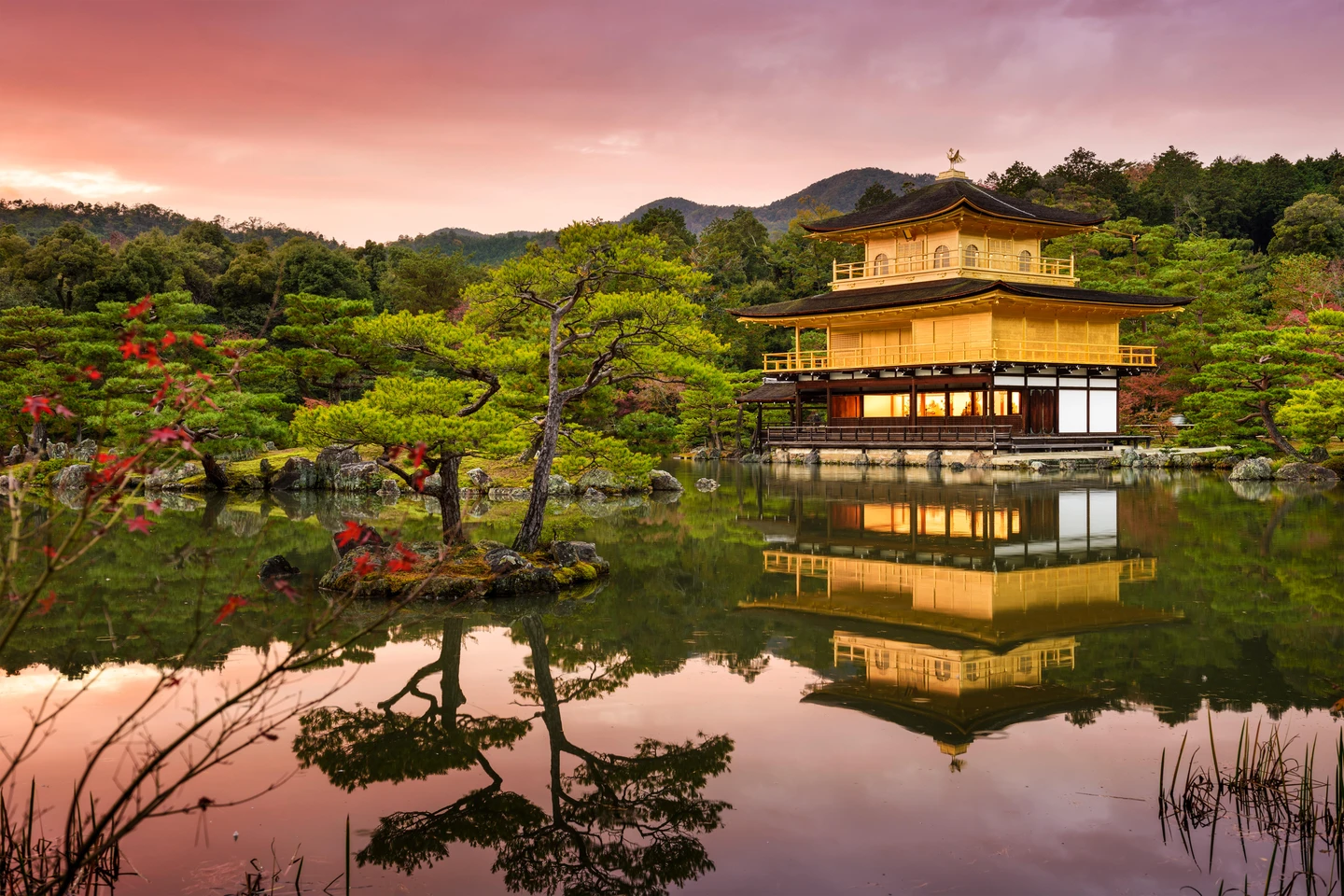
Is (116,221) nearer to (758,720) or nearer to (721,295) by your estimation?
(721,295)

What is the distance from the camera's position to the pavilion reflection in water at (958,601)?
7801 mm

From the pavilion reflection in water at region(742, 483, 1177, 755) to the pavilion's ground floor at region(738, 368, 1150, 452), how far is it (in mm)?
16097

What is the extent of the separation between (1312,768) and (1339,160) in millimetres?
84698

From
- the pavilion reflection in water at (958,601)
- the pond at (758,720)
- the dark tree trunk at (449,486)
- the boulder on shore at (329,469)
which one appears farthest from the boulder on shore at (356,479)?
the dark tree trunk at (449,486)

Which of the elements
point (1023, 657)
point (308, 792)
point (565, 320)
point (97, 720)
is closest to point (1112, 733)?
point (1023, 657)

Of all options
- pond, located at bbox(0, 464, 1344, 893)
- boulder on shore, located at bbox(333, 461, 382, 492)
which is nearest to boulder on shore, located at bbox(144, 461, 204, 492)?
boulder on shore, located at bbox(333, 461, 382, 492)

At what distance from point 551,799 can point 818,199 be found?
159 meters

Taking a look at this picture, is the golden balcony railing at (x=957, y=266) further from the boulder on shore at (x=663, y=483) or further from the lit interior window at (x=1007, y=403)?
the boulder on shore at (x=663, y=483)

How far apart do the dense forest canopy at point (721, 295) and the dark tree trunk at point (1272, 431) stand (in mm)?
66

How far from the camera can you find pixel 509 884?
494 cm

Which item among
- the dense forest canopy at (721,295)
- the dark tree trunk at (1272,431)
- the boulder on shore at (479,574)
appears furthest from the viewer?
the dark tree trunk at (1272,431)

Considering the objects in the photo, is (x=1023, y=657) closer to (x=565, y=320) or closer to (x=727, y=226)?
(x=565, y=320)

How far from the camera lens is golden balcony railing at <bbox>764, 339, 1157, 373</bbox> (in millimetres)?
36531

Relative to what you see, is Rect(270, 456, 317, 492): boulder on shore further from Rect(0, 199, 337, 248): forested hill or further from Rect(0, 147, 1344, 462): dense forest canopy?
Rect(0, 199, 337, 248): forested hill
